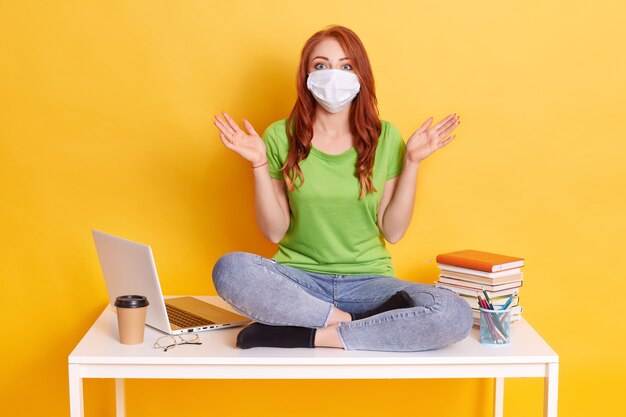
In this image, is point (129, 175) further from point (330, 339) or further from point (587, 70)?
point (587, 70)

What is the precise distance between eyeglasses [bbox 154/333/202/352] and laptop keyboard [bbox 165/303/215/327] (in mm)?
79

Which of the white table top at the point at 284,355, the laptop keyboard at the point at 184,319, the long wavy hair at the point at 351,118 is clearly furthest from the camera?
the long wavy hair at the point at 351,118

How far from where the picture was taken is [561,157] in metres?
2.67

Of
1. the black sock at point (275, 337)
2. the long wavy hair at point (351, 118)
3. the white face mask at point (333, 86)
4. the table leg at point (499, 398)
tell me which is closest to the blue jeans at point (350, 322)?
the black sock at point (275, 337)

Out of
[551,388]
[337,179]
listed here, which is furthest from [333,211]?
[551,388]

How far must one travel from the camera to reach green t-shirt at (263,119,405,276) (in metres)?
2.37

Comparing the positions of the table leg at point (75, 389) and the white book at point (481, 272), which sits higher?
the white book at point (481, 272)

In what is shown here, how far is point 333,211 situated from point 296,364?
548 millimetres

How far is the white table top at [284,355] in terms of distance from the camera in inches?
77.8

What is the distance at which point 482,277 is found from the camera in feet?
7.45

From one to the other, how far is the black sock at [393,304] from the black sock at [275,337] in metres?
0.23

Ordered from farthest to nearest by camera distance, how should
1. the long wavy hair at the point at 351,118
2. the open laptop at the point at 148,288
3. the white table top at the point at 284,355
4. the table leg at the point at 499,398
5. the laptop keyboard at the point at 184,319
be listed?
the table leg at the point at 499,398 < the long wavy hair at the point at 351,118 < the laptop keyboard at the point at 184,319 < the open laptop at the point at 148,288 < the white table top at the point at 284,355

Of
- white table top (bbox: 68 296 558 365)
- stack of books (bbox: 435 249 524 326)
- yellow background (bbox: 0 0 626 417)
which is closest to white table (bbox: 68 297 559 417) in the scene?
white table top (bbox: 68 296 558 365)

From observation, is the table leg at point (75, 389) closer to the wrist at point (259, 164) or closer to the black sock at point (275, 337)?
the black sock at point (275, 337)
